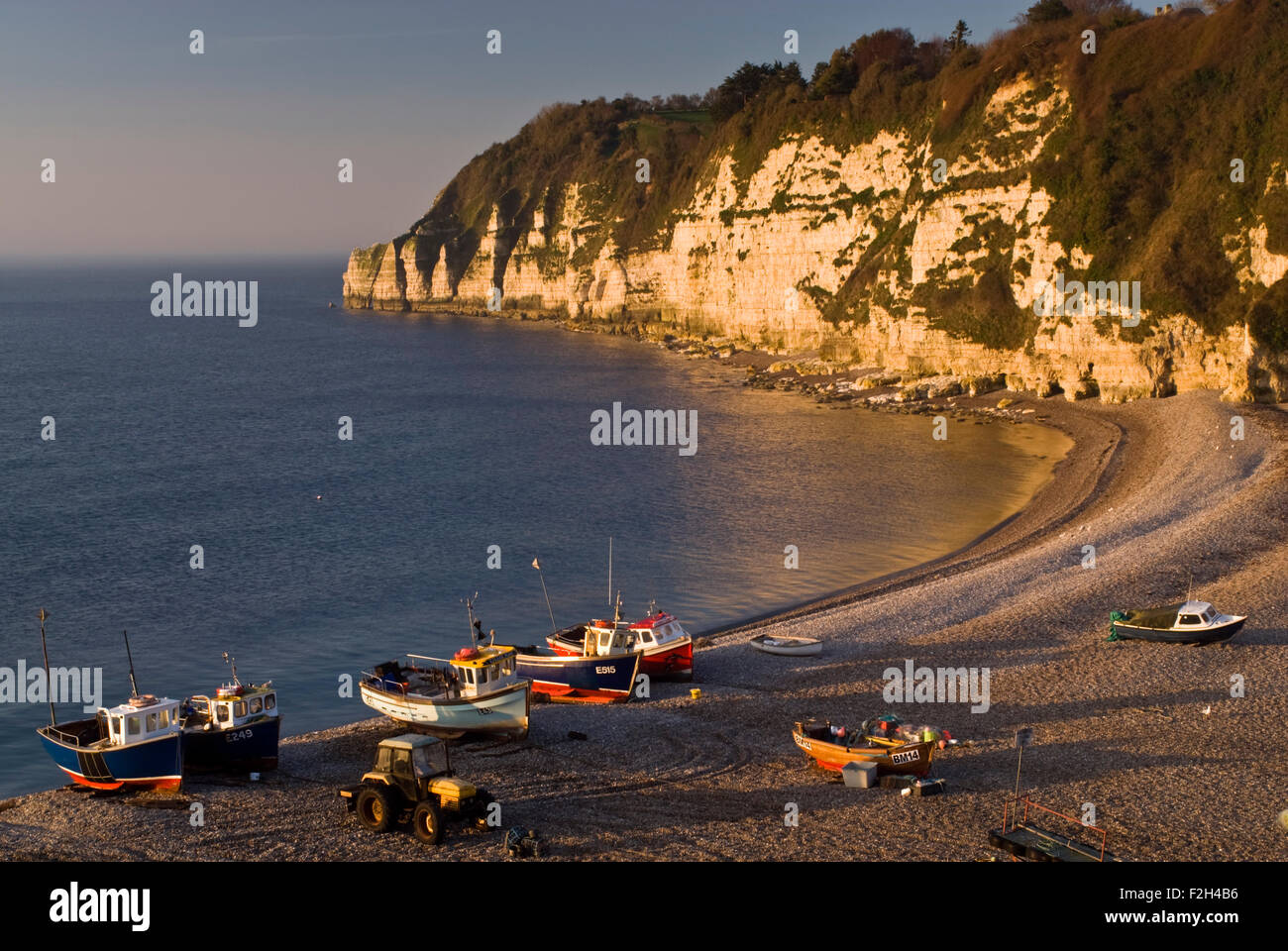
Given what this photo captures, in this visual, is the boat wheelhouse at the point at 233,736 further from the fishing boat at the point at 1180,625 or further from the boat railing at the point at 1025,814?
the fishing boat at the point at 1180,625

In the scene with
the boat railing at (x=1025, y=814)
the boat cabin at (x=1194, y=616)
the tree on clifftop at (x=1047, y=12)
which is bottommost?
the boat railing at (x=1025, y=814)

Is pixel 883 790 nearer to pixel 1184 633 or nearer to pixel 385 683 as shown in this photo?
pixel 385 683

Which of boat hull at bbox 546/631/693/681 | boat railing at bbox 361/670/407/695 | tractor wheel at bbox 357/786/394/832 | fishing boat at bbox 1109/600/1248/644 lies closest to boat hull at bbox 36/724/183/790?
tractor wheel at bbox 357/786/394/832

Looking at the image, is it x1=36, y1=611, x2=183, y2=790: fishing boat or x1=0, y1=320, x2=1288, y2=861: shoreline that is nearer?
x1=0, y1=320, x2=1288, y2=861: shoreline

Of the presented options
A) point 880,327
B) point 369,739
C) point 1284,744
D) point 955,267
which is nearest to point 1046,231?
point 955,267

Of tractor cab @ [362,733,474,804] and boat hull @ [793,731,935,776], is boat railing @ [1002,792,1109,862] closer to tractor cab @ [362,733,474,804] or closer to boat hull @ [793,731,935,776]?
boat hull @ [793,731,935,776]

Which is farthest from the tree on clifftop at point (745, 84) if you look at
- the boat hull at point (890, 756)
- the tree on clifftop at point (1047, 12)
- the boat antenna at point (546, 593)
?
the boat hull at point (890, 756)
